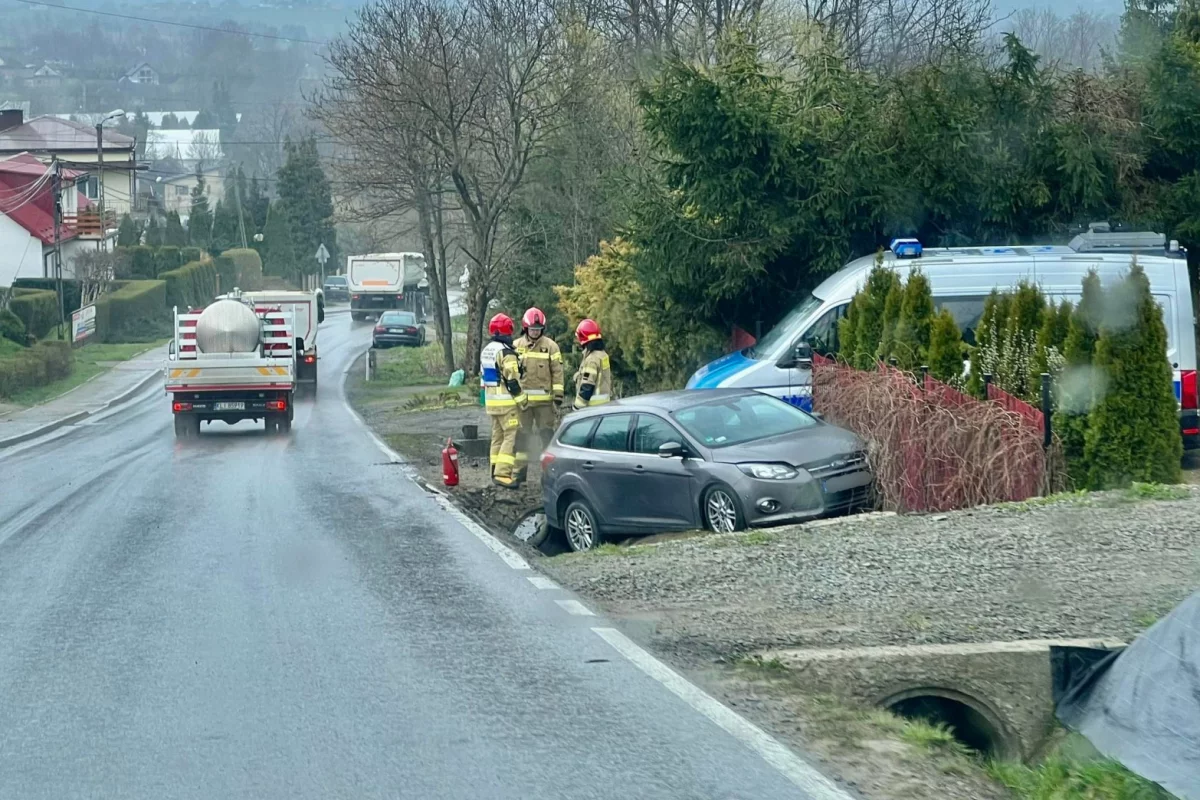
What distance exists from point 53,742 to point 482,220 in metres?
31.2

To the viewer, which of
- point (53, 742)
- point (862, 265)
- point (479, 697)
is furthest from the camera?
point (862, 265)

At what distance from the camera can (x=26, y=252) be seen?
209 ft

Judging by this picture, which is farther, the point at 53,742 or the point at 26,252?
the point at 26,252

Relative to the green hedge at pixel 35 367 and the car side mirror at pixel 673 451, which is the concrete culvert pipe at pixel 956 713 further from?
the green hedge at pixel 35 367

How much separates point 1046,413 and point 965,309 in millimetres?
3496

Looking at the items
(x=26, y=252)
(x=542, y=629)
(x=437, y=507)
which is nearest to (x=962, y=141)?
(x=437, y=507)

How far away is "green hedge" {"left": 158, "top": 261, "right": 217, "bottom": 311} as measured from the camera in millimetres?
72812

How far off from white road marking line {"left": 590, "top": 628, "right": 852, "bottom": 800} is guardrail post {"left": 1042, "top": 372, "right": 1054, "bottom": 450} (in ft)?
19.0

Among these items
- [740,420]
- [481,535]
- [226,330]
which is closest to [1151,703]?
[740,420]

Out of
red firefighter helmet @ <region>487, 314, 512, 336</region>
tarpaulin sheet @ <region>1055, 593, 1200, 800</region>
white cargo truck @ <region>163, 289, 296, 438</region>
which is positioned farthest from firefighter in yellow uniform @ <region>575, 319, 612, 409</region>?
white cargo truck @ <region>163, 289, 296, 438</region>

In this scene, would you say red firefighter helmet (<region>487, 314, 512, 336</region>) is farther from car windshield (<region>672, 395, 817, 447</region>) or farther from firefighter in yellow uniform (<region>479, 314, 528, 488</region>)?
car windshield (<region>672, 395, 817, 447</region>)

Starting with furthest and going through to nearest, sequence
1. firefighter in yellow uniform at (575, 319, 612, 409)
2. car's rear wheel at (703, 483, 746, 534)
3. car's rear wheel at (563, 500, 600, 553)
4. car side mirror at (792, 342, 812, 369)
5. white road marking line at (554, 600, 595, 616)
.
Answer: firefighter in yellow uniform at (575, 319, 612, 409)
car side mirror at (792, 342, 812, 369)
car's rear wheel at (563, 500, 600, 553)
car's rear wheel at (703, 483, 746, 534)
white road marking line at (554, 600, 595, 616)

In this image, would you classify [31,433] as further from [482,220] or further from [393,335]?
[393,335]

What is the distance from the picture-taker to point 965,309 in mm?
16203
